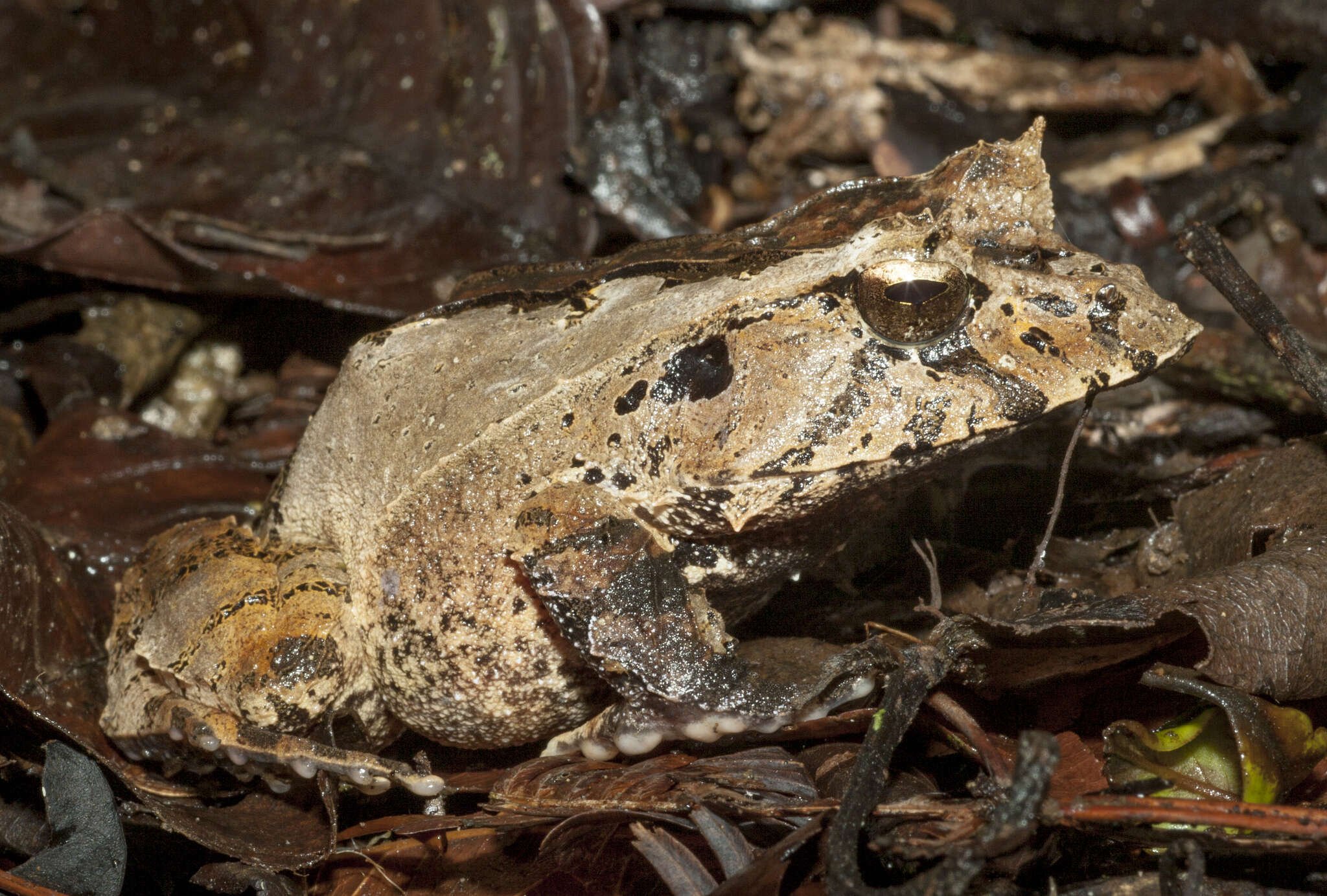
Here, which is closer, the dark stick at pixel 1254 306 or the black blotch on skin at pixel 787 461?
the black blotch on skin at pixel 787 461

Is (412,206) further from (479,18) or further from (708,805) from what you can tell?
(708,805)

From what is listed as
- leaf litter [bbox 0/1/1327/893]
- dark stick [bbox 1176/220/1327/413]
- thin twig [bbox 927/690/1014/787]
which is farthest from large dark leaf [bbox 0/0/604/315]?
thin twig [bbox 927/690/1014/787]

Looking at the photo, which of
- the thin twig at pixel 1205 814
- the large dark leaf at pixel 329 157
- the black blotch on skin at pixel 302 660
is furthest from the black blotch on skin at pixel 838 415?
the large dark leaf at pixel 329 157

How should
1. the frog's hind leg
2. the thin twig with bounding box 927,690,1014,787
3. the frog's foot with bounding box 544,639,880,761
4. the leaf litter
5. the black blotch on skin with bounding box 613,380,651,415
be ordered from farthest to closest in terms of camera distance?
the frog's hind leg
the black blotch on skin with bounding box 613,380,651,415
the frog's foot with bounding box 544,639,880,761
the leaf litter
the thin twig with bounding box 927,690,1014,787

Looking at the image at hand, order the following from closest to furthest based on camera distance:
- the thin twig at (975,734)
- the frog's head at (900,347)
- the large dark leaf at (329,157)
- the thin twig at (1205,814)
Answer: the thin twig at (1205,814) → the thin twig at (975,734) → the frog's head at (900,347) → the large dark leaf at (329,157)

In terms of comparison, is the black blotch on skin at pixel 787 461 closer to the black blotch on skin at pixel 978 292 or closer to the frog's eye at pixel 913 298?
the frog's eye at pixel 913 298

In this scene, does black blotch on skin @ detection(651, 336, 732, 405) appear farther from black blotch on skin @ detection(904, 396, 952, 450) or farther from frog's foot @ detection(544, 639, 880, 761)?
frog's foot @ detection(544, 639, 880, 761)

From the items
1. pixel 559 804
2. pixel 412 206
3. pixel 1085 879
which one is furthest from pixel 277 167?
pixel 1085 879
